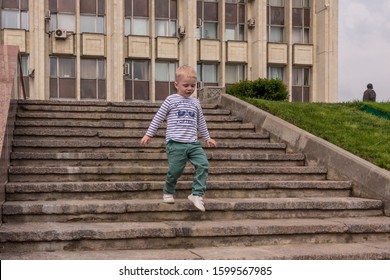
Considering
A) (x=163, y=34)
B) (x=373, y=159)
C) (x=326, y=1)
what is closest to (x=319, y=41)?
(x=326, y=1)

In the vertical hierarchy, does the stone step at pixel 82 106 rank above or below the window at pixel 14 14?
below

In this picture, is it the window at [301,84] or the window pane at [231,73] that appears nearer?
the window pane at [231,73]

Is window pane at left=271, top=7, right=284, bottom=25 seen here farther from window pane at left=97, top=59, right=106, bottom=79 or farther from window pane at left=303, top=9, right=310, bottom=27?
window pane at left=97, top=59, right=106, bottom=79

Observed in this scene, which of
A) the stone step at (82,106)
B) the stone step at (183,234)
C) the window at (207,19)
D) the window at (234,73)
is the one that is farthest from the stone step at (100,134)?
the window at (234,73)

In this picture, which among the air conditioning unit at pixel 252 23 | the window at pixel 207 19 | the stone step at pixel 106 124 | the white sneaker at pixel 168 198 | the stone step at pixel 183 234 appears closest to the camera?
the stone step at pixel 183 234

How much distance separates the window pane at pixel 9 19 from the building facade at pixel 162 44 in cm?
5

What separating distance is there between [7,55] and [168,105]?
3.90 m

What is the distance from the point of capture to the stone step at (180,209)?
229 inches

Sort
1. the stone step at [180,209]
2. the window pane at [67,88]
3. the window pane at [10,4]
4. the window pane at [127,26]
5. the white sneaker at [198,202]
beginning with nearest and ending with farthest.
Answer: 1. the stone step at [180,209]
2. the white sneaker at [198,202]
3. the window pane at [10,4]
4. the window pane at [67,88]
5. the window pane at [127,26]

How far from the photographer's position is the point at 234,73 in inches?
1357

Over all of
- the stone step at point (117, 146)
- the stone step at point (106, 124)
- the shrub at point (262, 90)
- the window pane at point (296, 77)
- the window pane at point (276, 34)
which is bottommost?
the stone step at point (117, 146)

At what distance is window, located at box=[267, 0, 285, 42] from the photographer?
115 ft

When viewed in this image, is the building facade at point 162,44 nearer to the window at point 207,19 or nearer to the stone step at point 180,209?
the window at point 207,19

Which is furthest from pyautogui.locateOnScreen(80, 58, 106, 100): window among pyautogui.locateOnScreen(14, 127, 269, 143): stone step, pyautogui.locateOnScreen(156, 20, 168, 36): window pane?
pyautogui.locateOnScreen(14, 127, 269, 143): stone step
